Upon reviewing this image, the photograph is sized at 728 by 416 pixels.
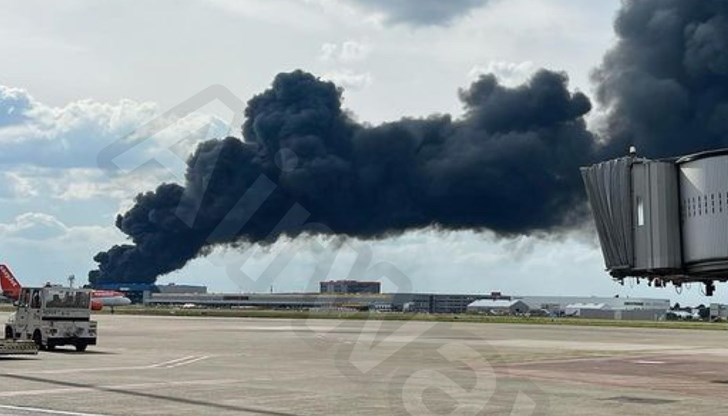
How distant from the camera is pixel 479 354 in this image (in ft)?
160

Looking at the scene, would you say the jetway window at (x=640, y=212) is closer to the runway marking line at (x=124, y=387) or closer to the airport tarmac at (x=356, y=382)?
the airport tarmac at (x=356, y=382)

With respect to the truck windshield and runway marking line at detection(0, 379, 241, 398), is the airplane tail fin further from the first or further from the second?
→ runway marking line at detection(0, 379, 241, 398)

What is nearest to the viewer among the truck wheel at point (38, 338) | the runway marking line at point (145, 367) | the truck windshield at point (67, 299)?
the runway marking line at point (145, 367)

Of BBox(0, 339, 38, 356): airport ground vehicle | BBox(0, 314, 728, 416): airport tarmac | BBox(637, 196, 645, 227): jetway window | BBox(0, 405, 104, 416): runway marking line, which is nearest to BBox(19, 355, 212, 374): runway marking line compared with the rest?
BBox(0, 314, 728, 416): airport tarmac

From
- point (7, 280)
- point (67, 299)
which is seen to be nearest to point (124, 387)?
point (67, 299)

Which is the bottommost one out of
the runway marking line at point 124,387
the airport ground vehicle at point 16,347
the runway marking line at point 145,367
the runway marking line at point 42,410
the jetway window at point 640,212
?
the runway marking line at point 42,410

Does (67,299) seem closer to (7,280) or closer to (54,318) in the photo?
(54,318)

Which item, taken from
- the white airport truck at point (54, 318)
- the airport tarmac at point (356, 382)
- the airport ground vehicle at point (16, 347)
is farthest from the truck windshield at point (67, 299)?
the airport ground vehicle at point (16, 347)

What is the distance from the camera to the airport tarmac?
896 inches

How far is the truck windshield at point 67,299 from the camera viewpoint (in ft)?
148

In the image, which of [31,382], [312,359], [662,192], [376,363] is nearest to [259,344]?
[312,359]

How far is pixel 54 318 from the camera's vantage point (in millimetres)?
45156

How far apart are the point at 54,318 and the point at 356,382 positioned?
2157cm

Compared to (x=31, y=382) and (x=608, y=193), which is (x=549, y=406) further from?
(x=31, y=382)
